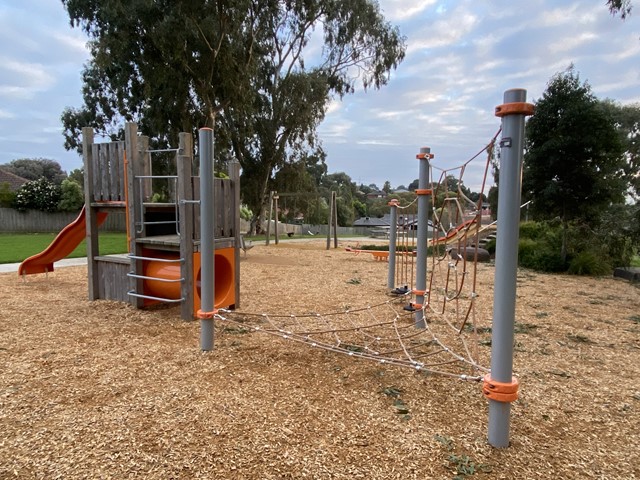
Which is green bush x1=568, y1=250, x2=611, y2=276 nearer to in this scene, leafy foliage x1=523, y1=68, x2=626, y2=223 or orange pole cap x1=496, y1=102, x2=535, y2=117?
leafy foliage x1=523, y1=68, x2=626, y2=223

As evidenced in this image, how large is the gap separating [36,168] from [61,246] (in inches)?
2525

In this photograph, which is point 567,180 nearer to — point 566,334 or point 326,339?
point 566,334

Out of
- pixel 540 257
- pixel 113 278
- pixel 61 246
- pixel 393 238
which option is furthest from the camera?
pixel 540 257

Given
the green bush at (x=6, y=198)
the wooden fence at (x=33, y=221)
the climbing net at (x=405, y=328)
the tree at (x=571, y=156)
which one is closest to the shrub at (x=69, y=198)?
the wooden fence at (x=33, y=221)

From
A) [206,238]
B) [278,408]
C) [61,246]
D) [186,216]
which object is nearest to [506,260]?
[278,408]

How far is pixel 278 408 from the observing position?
2.50m

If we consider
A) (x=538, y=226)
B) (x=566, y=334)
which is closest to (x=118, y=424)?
(x=566, y=334)

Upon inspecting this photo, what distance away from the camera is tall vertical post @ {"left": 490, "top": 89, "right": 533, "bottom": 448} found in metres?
2.00

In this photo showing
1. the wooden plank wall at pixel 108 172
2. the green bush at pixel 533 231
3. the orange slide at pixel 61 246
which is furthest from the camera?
the green bush at pixel 533 231

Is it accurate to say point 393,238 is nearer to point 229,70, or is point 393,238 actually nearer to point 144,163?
point 144,163

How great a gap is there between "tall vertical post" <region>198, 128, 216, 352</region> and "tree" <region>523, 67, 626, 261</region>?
7927mm

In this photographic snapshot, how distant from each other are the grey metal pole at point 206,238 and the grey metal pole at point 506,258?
2.26 metres

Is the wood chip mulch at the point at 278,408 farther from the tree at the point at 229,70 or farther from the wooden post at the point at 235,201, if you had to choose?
the tree at the point at 229,70

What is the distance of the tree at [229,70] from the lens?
13344 millimetres
